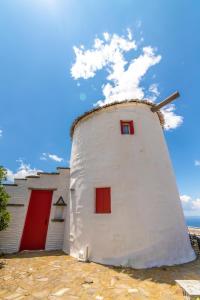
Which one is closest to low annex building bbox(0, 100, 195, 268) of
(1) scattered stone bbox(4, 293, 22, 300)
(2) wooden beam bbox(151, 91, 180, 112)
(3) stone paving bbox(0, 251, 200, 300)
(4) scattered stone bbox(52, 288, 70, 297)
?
(2) wooden beam bbox(151, 91, 180, 112)

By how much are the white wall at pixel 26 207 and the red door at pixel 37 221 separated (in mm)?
216

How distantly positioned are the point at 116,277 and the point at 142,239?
5.76ft

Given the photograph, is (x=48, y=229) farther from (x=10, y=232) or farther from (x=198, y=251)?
(x=198, y=251)

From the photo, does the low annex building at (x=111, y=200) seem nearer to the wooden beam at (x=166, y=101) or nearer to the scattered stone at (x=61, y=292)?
the wooden beam at (x=166, y=101)

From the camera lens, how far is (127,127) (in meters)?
8.79

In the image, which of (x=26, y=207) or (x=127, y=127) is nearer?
(x=127, y=127)

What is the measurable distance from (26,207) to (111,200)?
5.39m

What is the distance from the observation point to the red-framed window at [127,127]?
8604mm

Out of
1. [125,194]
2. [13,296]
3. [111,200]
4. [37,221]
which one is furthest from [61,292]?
[37,221]

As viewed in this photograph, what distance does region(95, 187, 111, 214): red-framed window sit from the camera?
23.8 feet

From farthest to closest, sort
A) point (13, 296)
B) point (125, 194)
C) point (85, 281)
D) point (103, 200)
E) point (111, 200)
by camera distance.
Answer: point (103, 200)
point (111, 200)
point (125, 194)
point (85, 281)
point (13, 296)

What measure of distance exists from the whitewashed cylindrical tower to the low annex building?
0.03 metres

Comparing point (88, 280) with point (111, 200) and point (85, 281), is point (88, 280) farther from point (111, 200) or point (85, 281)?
point (111, 200)

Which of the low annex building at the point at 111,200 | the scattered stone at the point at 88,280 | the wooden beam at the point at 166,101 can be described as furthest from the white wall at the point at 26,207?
the wooden beam at the point at 166,101
